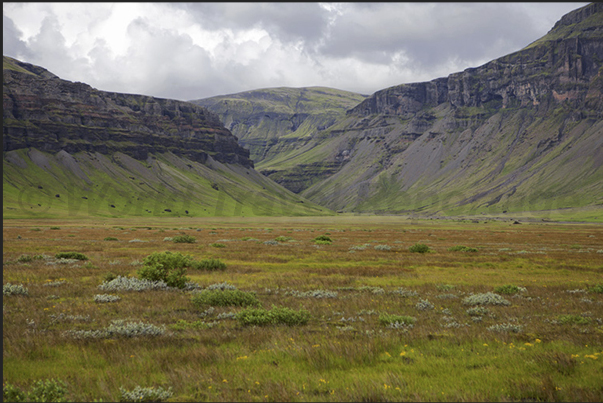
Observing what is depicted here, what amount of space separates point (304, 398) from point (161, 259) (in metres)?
14.3

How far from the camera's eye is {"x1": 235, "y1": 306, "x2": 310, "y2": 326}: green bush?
12016 millimetres

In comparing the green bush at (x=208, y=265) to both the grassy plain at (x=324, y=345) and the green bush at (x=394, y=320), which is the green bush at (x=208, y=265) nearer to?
the grassy plain at (x=324, y=345)

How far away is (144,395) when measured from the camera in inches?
276

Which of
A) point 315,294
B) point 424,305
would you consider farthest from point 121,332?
point 424,305

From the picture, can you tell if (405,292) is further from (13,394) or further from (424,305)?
(13,394)

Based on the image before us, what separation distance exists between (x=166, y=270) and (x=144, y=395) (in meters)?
12.7

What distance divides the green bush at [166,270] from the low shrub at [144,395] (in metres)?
11.5

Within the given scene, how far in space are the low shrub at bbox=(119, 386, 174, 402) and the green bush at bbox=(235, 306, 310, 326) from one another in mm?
4953

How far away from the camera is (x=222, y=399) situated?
6.95m

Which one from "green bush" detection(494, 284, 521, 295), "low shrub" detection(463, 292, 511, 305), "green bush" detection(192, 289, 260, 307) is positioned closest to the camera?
"green bush" detection(192, 289, 260, 307)

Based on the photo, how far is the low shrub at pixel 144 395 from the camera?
22.7 ft

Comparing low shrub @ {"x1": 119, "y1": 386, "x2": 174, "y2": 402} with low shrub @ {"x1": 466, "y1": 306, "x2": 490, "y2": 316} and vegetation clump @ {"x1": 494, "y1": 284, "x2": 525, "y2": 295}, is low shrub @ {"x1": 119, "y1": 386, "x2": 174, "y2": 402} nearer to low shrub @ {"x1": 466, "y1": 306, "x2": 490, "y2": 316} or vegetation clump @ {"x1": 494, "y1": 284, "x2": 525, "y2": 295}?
low shrub @ {"x1": 466, "y1": 306, "x2": 490, "y2": 316}

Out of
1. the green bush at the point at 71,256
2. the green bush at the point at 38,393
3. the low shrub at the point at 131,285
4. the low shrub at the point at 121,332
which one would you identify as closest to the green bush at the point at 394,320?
the low shrub at the point at 121,332

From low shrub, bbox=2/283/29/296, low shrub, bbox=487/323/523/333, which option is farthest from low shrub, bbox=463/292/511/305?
low shrub, bbox=2/283/29/296
